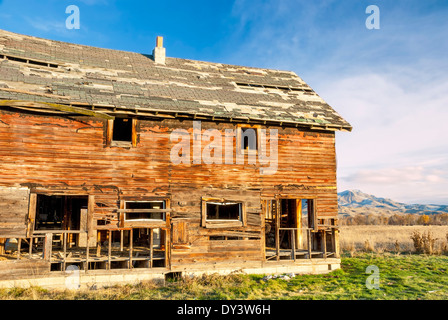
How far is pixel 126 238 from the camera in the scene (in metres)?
16.0

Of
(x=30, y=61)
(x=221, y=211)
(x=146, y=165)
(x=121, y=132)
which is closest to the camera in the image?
(x=146, y=165)

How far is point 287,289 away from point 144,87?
30.5ft

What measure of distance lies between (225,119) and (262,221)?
421cm

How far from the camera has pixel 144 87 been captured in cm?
1361

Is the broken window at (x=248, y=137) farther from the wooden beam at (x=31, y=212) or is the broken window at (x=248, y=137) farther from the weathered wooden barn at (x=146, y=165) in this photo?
the wooden beam at (x=31, y=212)

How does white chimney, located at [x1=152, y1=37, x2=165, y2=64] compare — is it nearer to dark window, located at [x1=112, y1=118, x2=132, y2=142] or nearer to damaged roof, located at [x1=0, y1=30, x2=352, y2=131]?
damaged roof, located at [x1=0, y1=30, x2=352, y2=131]

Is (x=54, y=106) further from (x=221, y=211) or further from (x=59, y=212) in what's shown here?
(x=221, y=211)

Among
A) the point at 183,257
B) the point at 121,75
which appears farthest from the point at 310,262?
the point at 121,75

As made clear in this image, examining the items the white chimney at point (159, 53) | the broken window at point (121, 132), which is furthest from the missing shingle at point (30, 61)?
the white chimney at point (159, 53)

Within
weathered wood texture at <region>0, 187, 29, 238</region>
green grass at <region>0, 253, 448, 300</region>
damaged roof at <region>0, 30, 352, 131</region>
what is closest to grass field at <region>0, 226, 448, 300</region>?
green grass at <region>0, 253, 448, 300</region>

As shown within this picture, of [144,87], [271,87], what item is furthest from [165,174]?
[271,87]

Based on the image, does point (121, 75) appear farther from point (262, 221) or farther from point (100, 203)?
point (262, 221)

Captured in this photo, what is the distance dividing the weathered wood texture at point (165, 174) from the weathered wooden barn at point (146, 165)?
4 centimetres
